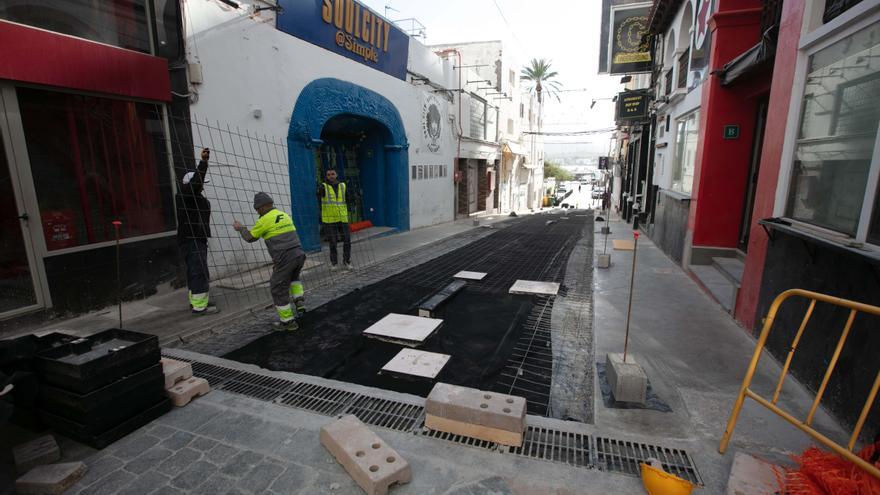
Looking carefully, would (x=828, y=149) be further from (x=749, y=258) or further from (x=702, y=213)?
(x=702, y=213)

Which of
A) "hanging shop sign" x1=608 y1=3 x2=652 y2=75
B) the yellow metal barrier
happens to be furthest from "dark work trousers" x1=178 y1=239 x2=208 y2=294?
"hanging shop sign" x1=608 y1=3 x2=652 y2=75

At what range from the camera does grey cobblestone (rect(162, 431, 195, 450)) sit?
2877mm

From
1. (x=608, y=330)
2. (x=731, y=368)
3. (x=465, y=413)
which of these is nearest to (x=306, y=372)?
(x=465, y=413)

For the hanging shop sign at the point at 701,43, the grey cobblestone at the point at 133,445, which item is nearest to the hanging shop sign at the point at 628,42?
the hanging shop sign at the point at 701,43

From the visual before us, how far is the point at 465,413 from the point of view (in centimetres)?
290

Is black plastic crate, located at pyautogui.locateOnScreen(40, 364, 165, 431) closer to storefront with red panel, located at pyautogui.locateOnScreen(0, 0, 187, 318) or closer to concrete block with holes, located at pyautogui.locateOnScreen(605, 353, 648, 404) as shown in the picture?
storefront with red panel, located at pyautogui.locateOnScreen(0, 0, 187, 318)

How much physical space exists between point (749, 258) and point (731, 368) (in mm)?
1603

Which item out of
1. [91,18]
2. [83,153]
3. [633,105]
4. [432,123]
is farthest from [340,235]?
[633,105]

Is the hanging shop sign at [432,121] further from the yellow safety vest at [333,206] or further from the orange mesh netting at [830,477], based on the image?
the orange mesh netting at [830,477]

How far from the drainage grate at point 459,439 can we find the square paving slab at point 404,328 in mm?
1594

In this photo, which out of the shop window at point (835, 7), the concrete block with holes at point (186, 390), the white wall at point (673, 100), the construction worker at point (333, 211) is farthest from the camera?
the white wall at point (673, 100)

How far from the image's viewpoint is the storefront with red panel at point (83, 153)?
4680mm

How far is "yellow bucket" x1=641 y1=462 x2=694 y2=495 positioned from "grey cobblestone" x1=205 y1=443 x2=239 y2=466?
2.62 metres

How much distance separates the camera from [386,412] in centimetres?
329
